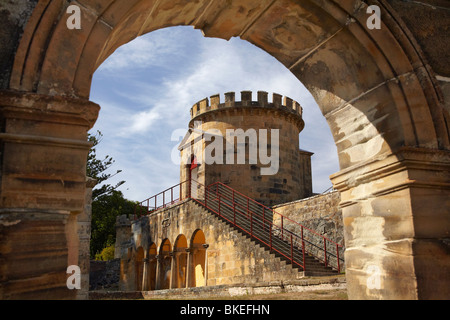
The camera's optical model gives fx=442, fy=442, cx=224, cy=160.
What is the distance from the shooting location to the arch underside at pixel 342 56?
3.67 meters

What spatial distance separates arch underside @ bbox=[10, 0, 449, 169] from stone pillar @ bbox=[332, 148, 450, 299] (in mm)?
183

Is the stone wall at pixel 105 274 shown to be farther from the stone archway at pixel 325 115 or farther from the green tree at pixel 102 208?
the stone archway at pixel 325 115

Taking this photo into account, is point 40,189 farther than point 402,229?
No

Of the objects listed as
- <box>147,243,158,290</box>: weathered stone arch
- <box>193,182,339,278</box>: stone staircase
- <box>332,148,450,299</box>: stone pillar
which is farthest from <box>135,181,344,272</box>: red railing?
<box>332,148,450,299</box>: stone pillar

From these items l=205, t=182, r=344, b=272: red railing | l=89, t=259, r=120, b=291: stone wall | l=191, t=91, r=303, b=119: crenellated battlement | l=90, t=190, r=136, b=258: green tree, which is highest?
l=191, t=91, r=303, b=119: crenellated battlement

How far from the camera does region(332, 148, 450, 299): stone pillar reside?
11.1 ft

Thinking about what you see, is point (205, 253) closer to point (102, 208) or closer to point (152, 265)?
point (152, 265)

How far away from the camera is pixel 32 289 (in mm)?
2383

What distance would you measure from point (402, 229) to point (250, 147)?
57.5 ft

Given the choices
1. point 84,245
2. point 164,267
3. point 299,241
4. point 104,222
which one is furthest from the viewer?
point 104,222

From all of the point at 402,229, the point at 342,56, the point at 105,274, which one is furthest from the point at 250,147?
the point at 402,229

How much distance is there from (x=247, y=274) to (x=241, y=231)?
1446 mm

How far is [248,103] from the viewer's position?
831 inches

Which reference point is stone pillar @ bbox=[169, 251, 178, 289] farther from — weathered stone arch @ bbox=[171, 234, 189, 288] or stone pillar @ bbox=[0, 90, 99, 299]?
stone pillar @ bbox=[0, 90, 99, 299]
